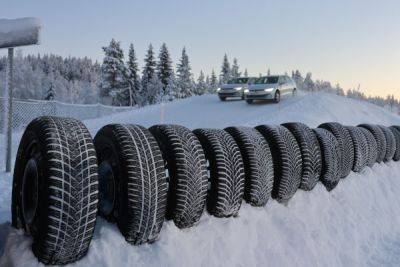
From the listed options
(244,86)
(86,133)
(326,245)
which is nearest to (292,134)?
(326,245)

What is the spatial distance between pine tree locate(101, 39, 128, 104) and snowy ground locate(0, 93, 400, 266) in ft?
192

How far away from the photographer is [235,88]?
3048 cm

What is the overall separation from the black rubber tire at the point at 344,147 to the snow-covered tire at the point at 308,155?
86 centimetres

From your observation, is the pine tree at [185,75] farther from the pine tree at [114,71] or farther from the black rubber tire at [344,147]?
the black rubber tire at [344,147]

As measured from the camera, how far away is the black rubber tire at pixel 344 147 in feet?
24.0

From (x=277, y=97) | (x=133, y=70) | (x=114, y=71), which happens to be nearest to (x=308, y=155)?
(x=277, y=97)

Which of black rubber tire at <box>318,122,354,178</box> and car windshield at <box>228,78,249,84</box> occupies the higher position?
black rubber tire at <box>318,122,354,178</box>

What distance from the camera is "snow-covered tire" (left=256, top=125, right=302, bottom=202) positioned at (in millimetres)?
5672

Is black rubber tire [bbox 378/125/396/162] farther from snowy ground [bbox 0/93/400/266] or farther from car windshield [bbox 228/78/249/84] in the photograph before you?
car windshield [bbox 228/78/249/84]

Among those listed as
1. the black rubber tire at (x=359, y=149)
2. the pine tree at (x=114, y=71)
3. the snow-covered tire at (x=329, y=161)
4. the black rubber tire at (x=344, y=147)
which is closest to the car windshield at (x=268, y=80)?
the black rubber tire at (x=359, y=149)

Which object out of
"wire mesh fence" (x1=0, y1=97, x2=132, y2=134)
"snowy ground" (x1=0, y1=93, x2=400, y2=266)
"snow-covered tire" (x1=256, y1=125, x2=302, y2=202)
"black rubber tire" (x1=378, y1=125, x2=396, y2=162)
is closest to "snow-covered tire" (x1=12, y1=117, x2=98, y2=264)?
"snowy ground" (x1=0, y1=93, x2=400, y2=266)

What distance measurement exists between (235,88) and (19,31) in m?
22.8

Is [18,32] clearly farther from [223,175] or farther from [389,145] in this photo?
[389,145]

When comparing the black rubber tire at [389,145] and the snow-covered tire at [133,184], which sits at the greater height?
the snow-covered tire at [133,184]
